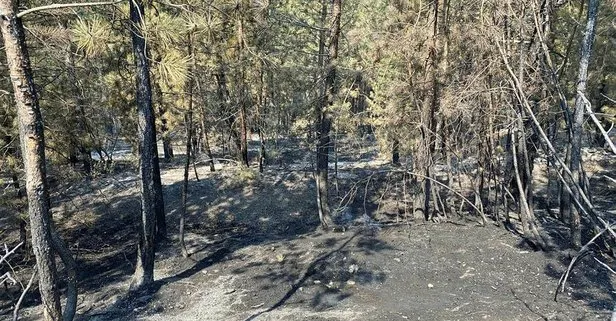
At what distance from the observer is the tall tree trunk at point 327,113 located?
415 inches

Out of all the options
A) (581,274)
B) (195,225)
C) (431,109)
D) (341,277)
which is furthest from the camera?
(195,225)

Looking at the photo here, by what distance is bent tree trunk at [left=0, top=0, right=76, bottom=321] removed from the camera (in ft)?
13.7

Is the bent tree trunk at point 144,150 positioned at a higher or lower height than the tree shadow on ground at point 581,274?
higher

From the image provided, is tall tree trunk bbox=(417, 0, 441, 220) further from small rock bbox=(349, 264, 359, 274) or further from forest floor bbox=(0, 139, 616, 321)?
small rock bbox=(349, 264, 359, 274)

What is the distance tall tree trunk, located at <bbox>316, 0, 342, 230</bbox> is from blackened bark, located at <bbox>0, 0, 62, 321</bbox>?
6842 mm

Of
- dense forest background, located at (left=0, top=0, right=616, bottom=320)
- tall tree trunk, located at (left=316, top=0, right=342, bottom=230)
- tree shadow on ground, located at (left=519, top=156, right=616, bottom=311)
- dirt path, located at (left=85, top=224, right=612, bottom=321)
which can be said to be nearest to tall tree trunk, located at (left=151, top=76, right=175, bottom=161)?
dense forest background, located at (left=0, top=0, right=616, bottom=320)

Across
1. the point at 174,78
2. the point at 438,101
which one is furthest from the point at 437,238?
the point at 174,78

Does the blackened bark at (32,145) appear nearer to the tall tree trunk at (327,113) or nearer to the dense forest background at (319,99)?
the dense forest background at (319,99)

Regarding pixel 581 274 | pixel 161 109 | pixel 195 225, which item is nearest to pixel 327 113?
pixel 161 109

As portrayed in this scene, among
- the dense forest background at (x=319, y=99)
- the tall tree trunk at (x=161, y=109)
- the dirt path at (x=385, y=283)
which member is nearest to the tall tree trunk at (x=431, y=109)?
the dense forest background at (x=319, y=99)

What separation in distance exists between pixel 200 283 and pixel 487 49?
7189mm

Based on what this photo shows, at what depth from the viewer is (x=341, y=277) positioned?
8.07 metres

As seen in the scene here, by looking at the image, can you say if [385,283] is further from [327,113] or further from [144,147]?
[144,147]

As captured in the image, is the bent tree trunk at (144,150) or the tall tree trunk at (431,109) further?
the tall tree trunk at (431,109)
